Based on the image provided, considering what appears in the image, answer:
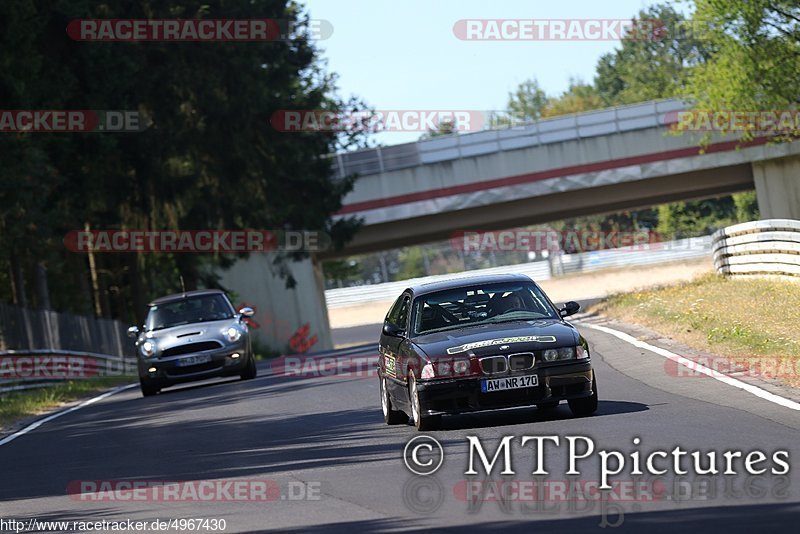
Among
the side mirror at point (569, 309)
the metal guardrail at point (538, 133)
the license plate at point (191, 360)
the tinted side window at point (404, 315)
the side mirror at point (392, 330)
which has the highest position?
the metal guardrail at point (538, 133)

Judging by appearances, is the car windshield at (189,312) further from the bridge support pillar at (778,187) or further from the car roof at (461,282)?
the bridge support pillar at (778,187)

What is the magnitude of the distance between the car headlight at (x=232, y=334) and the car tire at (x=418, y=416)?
1169cm

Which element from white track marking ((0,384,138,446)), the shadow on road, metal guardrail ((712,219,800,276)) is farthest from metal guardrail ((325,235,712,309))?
the shadow on road

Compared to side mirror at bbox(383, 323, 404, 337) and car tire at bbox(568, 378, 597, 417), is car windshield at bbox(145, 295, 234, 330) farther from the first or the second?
car tire at bbox(568, 378, 597, 417)

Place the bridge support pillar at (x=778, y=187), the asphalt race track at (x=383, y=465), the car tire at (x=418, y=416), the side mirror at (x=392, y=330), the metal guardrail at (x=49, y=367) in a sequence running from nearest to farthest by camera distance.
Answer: the asphalt race track at (x=383, y=465) → the car tire at (x=418, y=416) → the side mirror at (x=392, y=330) → the metal guardrail at (x=49, y=367) → the bridge support pillar at (x=778, y=187)

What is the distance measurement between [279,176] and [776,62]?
686 inches

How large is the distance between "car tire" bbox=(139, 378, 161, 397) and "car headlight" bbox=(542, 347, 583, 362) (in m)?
13.2

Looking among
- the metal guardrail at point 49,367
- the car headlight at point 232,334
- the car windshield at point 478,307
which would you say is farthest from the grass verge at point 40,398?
the car windshield at point 478,307

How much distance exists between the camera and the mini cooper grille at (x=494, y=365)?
12.6 meters

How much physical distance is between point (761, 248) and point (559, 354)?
59.3 ft

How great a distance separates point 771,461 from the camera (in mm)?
9383

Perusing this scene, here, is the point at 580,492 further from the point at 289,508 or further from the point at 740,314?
the point at 740,314

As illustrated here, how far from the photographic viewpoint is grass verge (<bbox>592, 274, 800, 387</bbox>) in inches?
648

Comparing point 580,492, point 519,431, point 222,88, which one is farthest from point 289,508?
point 222,88
